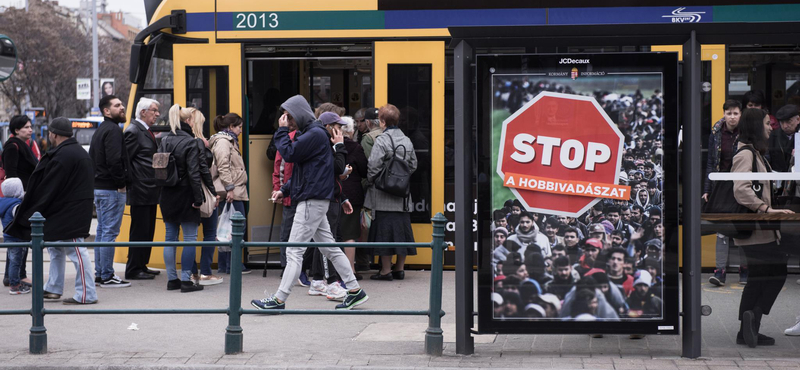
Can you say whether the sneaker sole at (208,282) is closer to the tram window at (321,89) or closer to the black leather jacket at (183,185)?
the black leather jacket at (183,185)

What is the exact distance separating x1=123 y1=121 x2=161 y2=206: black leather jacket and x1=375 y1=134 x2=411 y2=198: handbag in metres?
2.24

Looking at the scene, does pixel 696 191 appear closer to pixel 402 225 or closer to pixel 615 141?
pixel 615 141

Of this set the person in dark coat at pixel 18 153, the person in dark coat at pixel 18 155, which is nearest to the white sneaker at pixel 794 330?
the person in dark coat at pixel 18 155

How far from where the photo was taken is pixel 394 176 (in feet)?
28.8

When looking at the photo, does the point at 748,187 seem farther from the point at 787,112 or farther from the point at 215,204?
the point at 215,204

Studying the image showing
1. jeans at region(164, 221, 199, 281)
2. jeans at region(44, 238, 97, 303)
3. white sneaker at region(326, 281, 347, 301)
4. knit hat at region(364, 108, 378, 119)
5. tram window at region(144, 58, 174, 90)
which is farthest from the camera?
tram window at region(144, 58, 174, 90)

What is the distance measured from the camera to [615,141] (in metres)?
5.66

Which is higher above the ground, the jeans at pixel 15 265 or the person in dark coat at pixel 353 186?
the person in dark coat at pixel 353 186

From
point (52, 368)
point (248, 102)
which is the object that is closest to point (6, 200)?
point (248, 102)

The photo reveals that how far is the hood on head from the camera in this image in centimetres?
735

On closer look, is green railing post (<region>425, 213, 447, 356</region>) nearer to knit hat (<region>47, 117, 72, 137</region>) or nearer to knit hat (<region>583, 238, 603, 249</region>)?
knit hat (<region>583, 238, 603, 249</region>)

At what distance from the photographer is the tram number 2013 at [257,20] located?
9.40 m

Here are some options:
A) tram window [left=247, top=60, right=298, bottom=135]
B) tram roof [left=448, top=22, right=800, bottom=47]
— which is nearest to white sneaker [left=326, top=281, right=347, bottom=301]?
tram window [left=247, top=60, right=298, bottom=135]

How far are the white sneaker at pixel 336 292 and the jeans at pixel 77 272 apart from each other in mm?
2040
